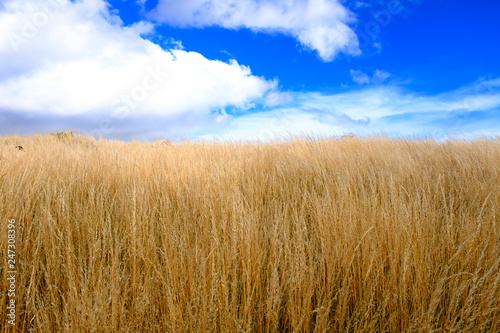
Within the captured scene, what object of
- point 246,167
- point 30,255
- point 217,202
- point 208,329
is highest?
point 246,167

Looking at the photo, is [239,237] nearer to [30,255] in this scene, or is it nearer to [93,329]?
[93,329]

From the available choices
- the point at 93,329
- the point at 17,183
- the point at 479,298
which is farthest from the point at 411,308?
the point at 17,183

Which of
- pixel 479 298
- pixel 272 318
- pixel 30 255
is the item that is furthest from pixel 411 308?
pixel 30 255

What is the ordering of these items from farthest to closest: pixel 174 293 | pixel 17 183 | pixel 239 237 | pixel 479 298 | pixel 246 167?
1. pixel 246 167
2. pixel 17 183
3. pixel 239 237
4. pixel 479 298
5. pixel 174 293

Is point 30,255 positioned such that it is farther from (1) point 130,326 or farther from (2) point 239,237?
(2) point 239,237

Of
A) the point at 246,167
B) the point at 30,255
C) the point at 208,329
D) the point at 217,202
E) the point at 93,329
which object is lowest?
the point at 208,329

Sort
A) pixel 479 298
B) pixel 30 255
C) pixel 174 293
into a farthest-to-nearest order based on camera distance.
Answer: pixel 30 255
pixel 479 298
pixel 174 293

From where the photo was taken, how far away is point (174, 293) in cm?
186

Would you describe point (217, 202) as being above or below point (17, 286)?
above

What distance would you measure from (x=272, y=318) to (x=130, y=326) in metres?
0.86

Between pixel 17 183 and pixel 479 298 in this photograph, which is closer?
pixel 479 298

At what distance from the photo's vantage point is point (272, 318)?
174 centimetres

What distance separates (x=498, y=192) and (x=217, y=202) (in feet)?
10.8

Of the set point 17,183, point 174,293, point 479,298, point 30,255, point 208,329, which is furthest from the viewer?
point 17,183
